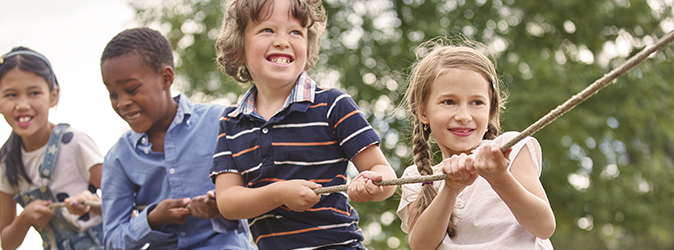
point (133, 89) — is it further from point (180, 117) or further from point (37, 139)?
point (37, 139)

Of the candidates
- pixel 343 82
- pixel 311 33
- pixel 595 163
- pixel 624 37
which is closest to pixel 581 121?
pixel 595 163

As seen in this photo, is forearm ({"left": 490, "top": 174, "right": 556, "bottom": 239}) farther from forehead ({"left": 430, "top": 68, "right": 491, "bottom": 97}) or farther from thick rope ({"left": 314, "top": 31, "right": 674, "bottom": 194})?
forehead ({"left": 430, "top": 68, "right": 491, "bottom": 97})

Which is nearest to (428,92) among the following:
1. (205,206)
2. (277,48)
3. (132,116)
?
(277,48)

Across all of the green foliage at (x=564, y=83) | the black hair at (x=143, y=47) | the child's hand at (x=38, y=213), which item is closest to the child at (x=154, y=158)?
the black hair at (x=143, y=47)

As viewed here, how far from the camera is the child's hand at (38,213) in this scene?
3947 millimetres

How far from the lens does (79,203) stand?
3.81 m

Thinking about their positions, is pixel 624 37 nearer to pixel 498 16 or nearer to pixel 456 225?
pixel 498 16

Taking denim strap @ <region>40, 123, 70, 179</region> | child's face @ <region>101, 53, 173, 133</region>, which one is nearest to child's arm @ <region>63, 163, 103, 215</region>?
denim strap @ <region>40, 123, 70, 179</region>

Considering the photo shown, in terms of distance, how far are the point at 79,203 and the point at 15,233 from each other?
0.67 metres

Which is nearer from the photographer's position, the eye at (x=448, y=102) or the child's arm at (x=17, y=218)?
the eye at (x=448, y=102)

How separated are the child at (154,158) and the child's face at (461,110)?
1368 mm

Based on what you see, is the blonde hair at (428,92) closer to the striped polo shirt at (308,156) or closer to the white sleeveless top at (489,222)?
the white sleeveless top at (489,222)

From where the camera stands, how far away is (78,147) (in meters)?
4.07

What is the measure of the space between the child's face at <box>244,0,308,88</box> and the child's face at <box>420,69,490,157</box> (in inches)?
27.2
